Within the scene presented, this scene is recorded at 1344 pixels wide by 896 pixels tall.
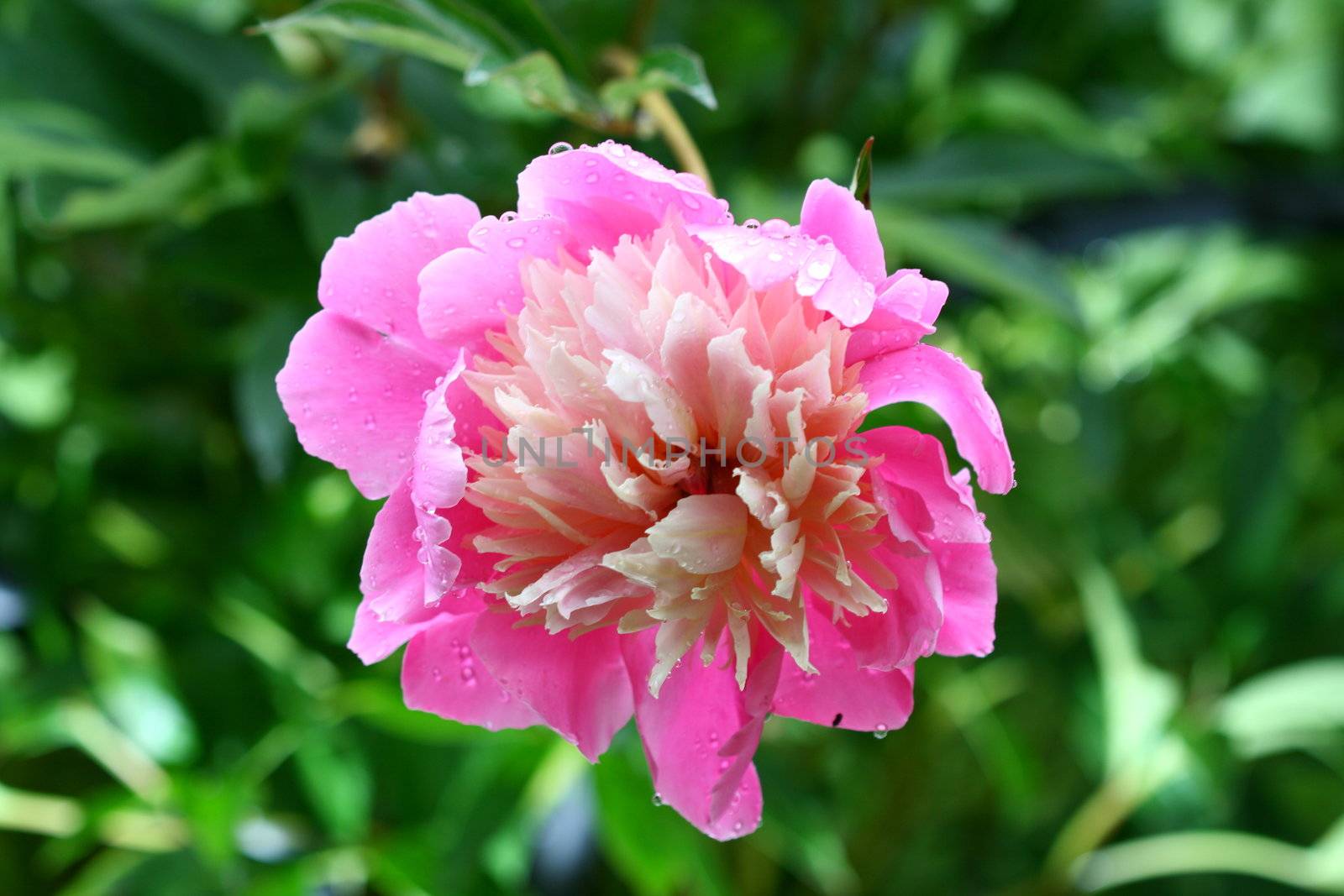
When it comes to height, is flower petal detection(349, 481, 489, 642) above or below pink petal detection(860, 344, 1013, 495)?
below

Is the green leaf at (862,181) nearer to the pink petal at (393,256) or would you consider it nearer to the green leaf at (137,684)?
the pink petal at (393,256)

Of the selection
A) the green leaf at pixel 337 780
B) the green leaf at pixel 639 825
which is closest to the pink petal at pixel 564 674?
the green leaf at pixel 639 825

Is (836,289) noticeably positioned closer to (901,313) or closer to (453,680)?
(901,313)

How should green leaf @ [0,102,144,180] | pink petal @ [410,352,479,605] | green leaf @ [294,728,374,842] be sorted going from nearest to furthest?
pink petal @ [410,352,479,605] < green leaf @ [0,102,144,180] < green leaf @ [294,728,374,842]

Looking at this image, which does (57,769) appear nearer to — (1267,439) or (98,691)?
(98,691)

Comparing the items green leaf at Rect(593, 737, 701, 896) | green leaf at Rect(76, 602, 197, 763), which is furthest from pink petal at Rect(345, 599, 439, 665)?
green leaf at Rect(76, 602, 197, 763)

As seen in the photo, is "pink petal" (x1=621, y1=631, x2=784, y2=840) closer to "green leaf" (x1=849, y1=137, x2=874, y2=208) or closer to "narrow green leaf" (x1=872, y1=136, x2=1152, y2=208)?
"green leaf" (x1=849, y1=137, x2=874, y2=208)
